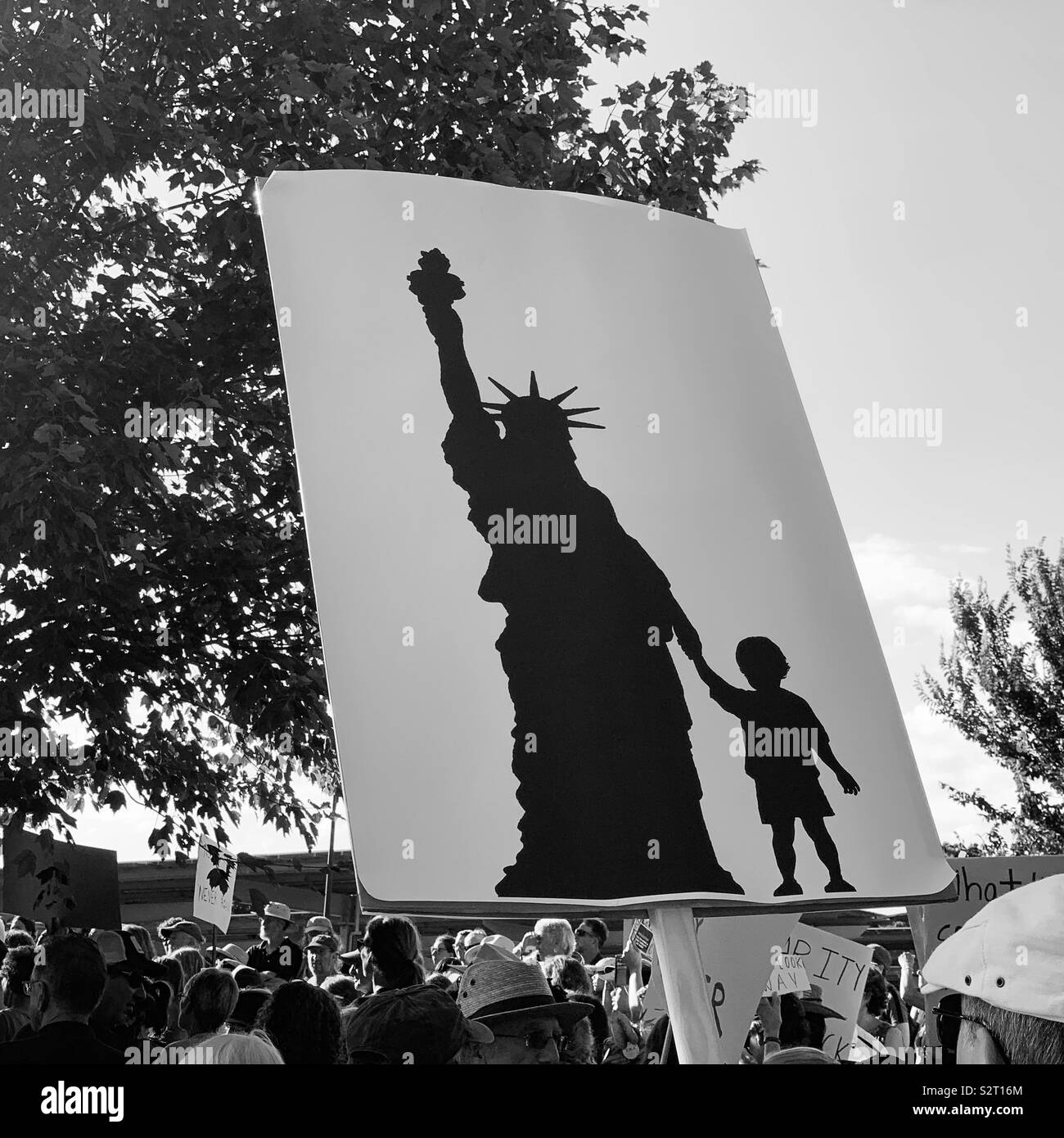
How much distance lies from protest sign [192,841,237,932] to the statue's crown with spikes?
4.76m

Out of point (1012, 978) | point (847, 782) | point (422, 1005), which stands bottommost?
point (422, 1005)

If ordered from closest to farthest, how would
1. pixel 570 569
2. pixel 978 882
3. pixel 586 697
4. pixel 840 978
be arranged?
pixel 586 697, pixel 570 569, pixel 840 978, pixel 978 882

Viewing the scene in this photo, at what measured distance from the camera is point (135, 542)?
6.05 m

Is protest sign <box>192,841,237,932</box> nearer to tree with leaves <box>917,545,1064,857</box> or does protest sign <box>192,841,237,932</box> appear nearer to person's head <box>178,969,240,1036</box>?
person's head <box>178,969,240,1036</box>

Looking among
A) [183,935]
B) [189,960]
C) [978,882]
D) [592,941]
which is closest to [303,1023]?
[189,960]

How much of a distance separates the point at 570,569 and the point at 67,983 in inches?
81.8

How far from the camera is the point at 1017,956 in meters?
1.53

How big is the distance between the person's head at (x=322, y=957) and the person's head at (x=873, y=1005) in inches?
143

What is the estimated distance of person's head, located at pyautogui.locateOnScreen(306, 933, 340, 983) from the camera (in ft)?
26.9

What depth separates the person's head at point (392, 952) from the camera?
13.8 ft

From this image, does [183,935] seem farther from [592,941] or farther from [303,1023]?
[303,1023]

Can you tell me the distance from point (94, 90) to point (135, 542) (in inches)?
96.1
